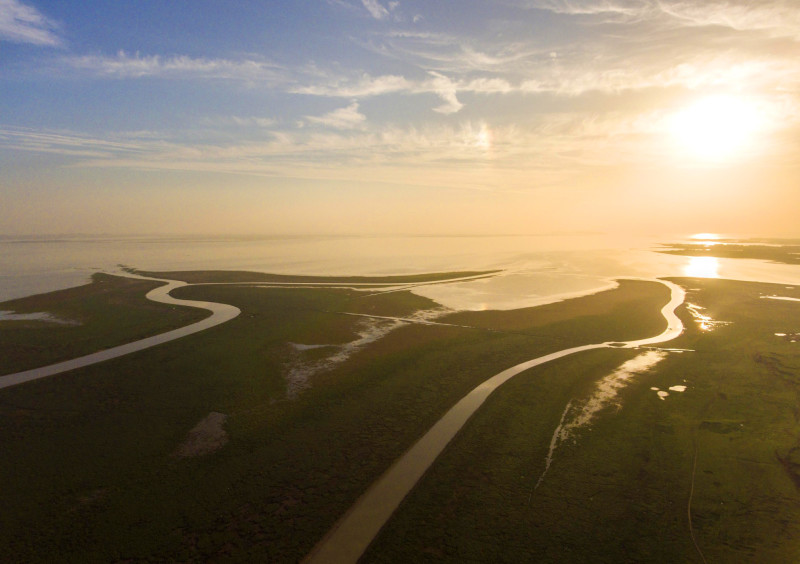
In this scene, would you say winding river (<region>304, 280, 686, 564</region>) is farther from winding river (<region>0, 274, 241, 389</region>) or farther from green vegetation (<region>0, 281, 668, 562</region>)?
winding river (<region>0, 274, 241, 389</region>)

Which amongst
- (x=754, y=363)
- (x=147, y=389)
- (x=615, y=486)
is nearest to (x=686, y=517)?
(x=615, y=486)

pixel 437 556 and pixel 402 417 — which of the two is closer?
pixel 437 556

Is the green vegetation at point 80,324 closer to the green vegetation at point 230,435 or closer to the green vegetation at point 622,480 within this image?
the green vegetation at point 230,435

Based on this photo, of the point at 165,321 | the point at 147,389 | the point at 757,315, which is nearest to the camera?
the point at 147,389

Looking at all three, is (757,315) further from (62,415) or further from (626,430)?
(62,415)

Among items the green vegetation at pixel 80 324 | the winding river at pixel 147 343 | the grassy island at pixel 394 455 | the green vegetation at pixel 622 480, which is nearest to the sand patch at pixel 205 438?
the grassy island at pixel 394 455

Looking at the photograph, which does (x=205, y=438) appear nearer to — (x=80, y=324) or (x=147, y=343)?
(x=147, y=343)
